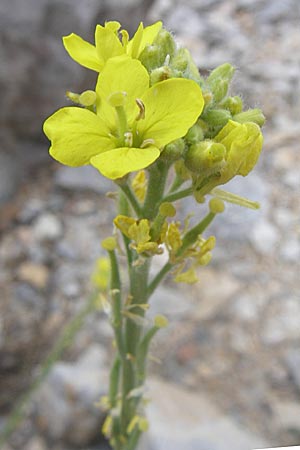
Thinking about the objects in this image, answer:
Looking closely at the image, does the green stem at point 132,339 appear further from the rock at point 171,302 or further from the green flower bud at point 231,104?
the rock at point 171,302

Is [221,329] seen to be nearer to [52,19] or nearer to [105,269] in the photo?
[105,269]

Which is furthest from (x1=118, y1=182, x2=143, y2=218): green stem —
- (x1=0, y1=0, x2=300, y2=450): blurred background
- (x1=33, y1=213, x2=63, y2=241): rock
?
(x1=33, y1=213, x2=63, y2=241): rock

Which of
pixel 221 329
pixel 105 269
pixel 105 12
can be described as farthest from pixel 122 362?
pixel 105 12

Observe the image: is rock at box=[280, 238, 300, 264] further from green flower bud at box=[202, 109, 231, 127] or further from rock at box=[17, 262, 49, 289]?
green flower bud at box=[202, 109, 231, 127]

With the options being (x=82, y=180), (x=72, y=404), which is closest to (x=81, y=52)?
(x=72, y=404)

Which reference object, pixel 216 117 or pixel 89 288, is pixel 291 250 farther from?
pixel 216 117

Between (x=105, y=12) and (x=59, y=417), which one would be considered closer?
(x=59, y=417)
